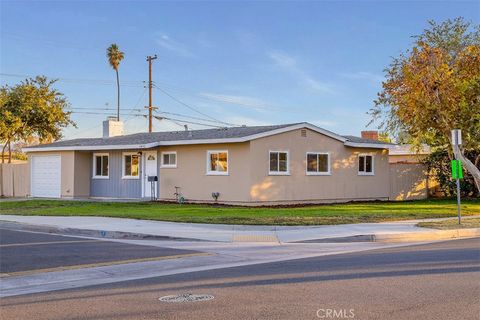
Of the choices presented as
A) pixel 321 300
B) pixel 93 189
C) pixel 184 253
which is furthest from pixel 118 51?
pixel 321 300

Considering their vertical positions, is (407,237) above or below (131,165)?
below

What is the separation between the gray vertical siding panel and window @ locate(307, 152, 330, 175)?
343 inches

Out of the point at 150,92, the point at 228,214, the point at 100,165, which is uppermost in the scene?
the point at 150,92

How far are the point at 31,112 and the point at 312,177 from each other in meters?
20.2

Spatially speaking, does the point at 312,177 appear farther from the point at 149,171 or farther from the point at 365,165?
the point at 149,171

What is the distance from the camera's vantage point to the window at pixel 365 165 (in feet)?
99.4

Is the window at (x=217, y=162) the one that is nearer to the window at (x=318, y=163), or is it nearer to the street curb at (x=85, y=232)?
the window at (x=318, y=163)

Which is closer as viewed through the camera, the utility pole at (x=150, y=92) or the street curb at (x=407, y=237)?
the street curb at (x=407, y=237)

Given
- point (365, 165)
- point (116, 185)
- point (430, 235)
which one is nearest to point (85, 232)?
point (430, 235)

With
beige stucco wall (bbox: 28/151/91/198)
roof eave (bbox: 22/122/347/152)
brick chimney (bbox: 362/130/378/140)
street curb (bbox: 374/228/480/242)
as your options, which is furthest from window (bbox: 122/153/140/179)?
street curb (bbox: 374/228/480/242)

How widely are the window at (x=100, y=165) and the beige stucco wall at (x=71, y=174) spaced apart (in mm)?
452

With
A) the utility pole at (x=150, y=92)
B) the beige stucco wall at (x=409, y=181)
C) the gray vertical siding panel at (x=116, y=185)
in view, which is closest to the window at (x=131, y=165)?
the gray vertical siding panel at (x=116, y=185)

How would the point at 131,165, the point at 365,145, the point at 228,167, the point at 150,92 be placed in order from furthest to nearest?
the point at 150,92, the point at 131,165, the point at 365,145, the point at 228,167

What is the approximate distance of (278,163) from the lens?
2661 centimetres
